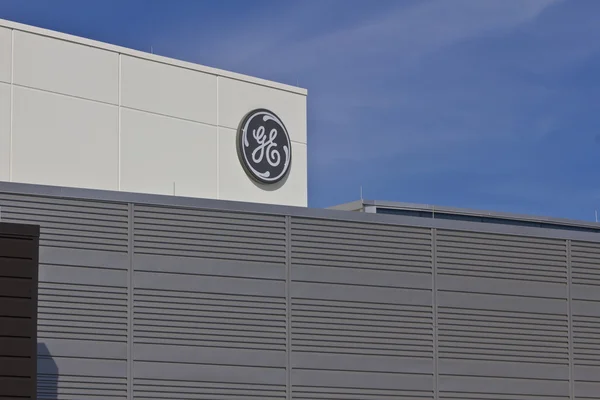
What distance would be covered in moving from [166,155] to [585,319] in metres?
14.9

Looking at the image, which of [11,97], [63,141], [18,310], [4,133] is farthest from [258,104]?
[18,310]

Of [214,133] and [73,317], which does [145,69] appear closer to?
[214,133]

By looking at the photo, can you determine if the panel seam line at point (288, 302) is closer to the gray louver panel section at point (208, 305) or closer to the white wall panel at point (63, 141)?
the gray louver panel section at point (208, 305)

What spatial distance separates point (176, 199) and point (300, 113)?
1869 cm

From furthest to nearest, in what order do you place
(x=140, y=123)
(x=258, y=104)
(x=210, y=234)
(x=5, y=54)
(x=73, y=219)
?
(x=258, y=104), (x=140, y=123), (x=5, y=54), (x=210, y=234), (x=73, y=219)

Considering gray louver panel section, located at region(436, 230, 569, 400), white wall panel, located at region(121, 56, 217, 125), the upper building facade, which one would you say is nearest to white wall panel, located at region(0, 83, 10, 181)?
the upper building facade

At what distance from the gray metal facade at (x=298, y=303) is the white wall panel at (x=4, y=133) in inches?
488

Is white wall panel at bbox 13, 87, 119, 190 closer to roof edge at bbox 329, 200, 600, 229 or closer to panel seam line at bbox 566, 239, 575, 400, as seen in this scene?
roof edge at bbox 329, 200, 600, 229

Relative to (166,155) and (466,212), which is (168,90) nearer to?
(166,155)

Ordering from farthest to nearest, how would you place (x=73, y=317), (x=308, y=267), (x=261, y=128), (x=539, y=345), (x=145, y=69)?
(x=261, y=128), (x=145, y=69), (x=539, y=345), (x=308, y=267), (x=73, y=317)

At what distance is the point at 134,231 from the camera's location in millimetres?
18547

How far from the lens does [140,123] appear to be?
3294 centimetres

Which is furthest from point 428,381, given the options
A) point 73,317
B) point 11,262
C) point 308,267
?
point 11,262

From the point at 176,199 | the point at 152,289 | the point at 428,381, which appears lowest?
the point at 428,381
